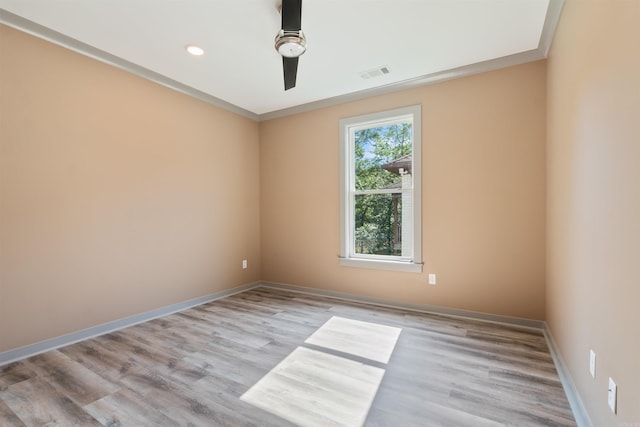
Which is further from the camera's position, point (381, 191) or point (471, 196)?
point (381, 191)

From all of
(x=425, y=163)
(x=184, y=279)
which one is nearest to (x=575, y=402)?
(x=425, y=163)

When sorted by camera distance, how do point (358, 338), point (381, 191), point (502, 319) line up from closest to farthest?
1. point (358, 338)
2. point (502, 319)
3. point (381, 191)

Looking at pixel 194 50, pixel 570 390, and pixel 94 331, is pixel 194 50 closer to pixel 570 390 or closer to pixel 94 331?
pixel 94 331

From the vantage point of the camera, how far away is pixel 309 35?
2588 mm

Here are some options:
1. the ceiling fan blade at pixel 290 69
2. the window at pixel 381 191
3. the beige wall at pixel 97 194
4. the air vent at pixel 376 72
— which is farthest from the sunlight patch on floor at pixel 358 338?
the air vent at pixel 376 72

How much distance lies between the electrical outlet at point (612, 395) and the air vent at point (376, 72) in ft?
9.86

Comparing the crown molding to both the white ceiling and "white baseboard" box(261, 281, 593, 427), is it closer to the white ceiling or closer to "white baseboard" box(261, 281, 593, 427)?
the white ceiling

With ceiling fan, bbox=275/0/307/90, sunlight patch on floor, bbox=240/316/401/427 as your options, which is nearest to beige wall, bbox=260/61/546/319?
sunlight patch on floor, bbox=240/316/401/427

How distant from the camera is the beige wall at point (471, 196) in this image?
9.56 feet

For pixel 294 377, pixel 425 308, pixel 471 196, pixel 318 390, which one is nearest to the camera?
pixel 318 390

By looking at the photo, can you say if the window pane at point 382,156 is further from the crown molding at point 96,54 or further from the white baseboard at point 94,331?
the white baseboard at point 94,331

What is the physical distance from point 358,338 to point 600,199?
6.80ft

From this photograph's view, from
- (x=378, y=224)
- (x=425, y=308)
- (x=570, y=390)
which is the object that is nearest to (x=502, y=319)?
(x=425, y=308)

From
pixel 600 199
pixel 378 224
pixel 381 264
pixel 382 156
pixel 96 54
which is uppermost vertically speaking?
pixel 96 54
